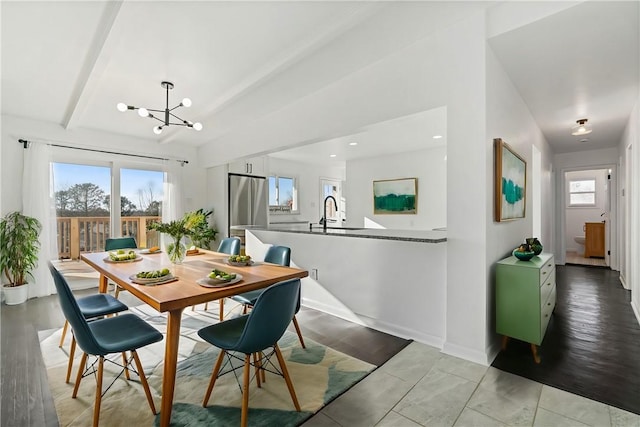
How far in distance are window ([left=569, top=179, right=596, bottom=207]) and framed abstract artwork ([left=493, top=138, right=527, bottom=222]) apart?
606 centimetres

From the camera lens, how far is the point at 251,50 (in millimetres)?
2791

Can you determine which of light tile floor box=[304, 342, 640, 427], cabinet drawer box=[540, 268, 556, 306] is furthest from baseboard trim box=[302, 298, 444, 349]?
cabinet drawer box=[540, 268, 556, 306]

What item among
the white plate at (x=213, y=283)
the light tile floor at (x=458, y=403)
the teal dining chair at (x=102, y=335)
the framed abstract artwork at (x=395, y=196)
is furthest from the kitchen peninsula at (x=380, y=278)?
the framed abstract artwork at (x=395, y=196)

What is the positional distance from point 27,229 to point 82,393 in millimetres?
3170

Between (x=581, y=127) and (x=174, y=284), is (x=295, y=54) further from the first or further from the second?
(x=581, y=127)

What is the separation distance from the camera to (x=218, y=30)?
8.15 ft

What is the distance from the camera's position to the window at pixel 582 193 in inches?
297

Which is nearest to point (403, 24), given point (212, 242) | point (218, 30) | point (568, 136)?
point (218, 30)

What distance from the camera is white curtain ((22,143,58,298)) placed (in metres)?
4.08

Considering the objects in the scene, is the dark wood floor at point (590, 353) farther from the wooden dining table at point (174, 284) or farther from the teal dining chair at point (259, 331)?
the wooden dining table at point (174, 284)

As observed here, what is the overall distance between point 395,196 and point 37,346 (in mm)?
5602

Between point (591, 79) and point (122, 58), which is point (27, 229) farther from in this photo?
point (591, 79)

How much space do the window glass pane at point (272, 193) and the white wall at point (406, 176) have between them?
1.69 m

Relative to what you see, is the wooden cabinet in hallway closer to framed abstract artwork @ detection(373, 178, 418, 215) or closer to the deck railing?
framed abstract artwork @ detection(373, 178, 418, 215)
